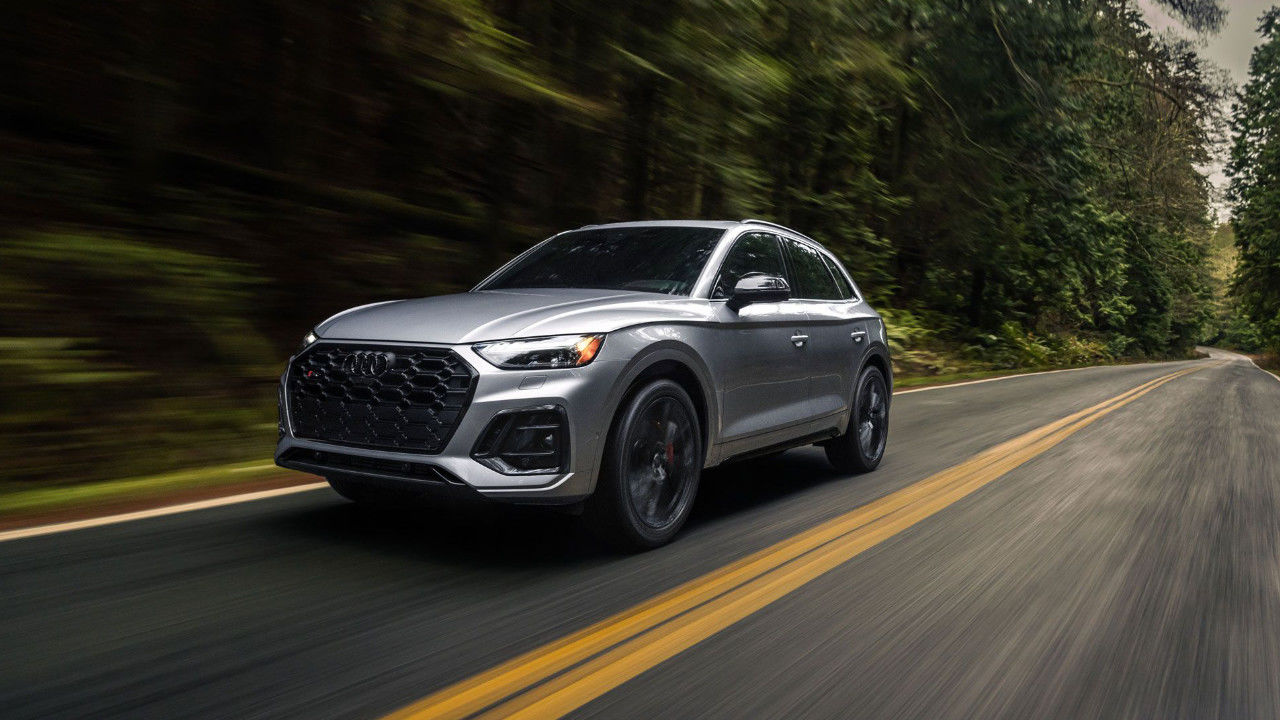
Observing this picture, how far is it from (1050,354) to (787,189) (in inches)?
715

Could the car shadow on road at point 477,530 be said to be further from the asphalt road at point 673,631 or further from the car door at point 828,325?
the car door at point 828,325

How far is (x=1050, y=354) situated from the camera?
34.6 metres

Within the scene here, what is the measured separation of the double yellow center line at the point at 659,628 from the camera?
9.99 feet

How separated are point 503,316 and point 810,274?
310 centimetres

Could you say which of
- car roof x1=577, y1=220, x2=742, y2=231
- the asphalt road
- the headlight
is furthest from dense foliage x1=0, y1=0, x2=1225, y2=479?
the headlight

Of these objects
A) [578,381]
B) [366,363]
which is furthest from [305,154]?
[578,381]

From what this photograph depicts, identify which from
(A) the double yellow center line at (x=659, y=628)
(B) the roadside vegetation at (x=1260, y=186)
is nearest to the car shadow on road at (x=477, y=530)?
(A) the double yellow center line at (x=659, y=628)

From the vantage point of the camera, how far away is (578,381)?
4.50 metres

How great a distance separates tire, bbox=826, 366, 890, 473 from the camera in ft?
24.4

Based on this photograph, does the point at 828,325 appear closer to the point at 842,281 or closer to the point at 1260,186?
the point at 842,281

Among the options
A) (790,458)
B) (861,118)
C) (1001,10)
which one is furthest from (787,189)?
(790,458)

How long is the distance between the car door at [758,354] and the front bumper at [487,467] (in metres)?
1.12

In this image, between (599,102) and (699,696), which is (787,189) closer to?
(599,102)

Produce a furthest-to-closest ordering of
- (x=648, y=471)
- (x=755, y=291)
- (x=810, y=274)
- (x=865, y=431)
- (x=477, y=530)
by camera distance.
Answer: (x=865, y=431)
(x=810, y=274)
(x=755, y=291)
(x=477, y=530)
(x=648, y=471)
